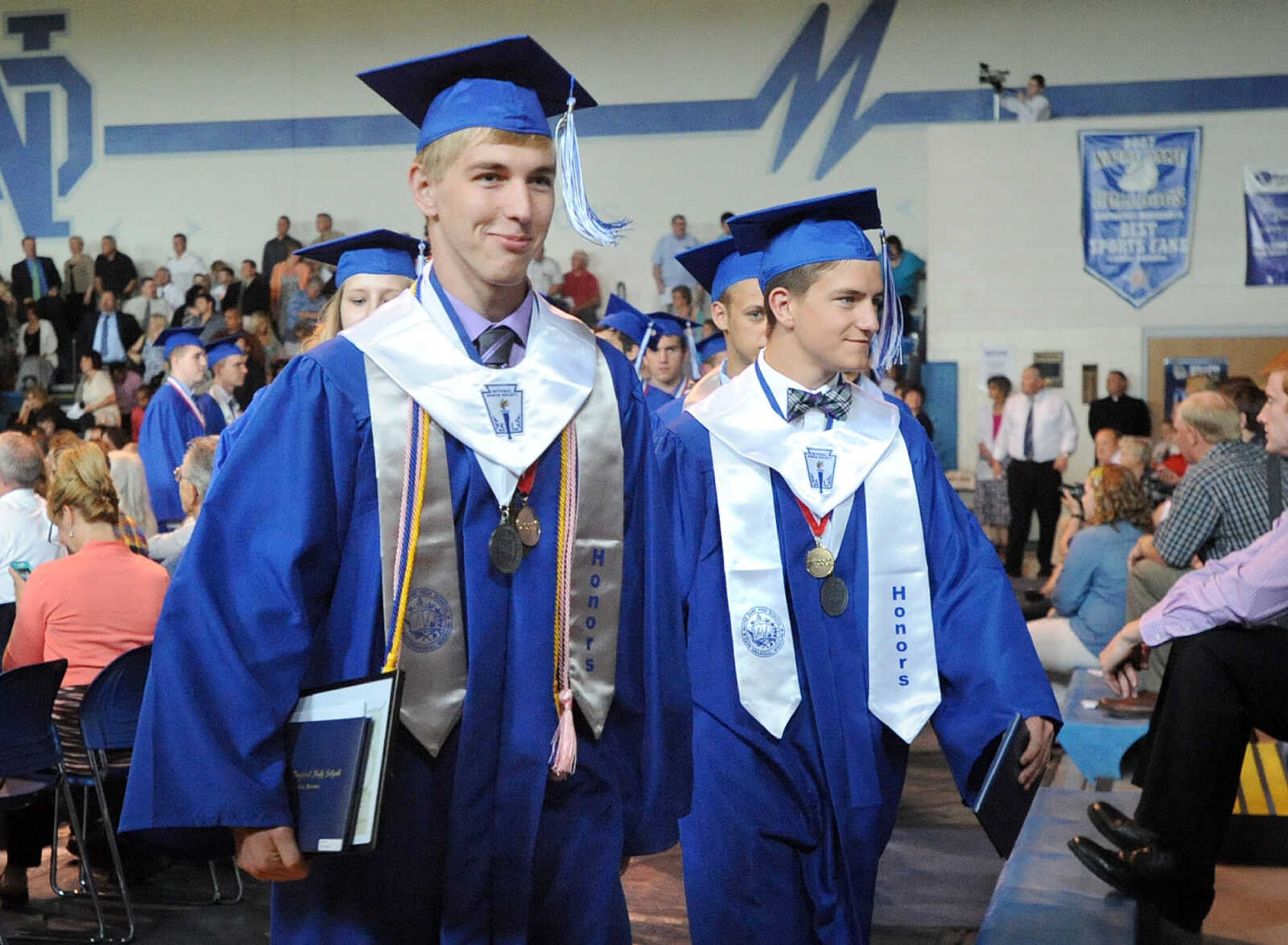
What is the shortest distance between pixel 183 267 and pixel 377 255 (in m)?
16.2

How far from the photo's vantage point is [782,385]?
10.8 feet

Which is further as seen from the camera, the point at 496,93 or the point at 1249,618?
the point at 1249,618

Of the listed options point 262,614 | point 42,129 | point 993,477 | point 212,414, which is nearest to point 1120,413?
point 993,477

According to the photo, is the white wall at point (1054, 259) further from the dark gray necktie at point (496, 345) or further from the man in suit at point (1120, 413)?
the dark gray necktie at point (496, 345)

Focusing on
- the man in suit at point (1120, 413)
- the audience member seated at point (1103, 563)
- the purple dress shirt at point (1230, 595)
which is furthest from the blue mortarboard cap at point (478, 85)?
the man in suit at point (1120, 413)

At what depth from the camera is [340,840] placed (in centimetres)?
188

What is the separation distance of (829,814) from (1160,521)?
3.07 meters

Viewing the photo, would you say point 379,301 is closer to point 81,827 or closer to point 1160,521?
point 81,827

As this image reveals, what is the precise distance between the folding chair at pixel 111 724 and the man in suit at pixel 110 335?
1415 cm

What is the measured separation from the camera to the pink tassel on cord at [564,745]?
209 centimetres

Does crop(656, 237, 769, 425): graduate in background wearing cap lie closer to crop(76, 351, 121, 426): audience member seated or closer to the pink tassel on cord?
the pink tassel on cord

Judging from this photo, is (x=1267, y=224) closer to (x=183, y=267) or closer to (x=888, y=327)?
(x=183, y=267)

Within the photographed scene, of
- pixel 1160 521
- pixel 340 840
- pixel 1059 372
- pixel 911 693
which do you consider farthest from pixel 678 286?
pixel 340 840

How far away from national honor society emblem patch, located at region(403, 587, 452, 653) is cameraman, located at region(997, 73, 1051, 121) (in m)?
15.5
